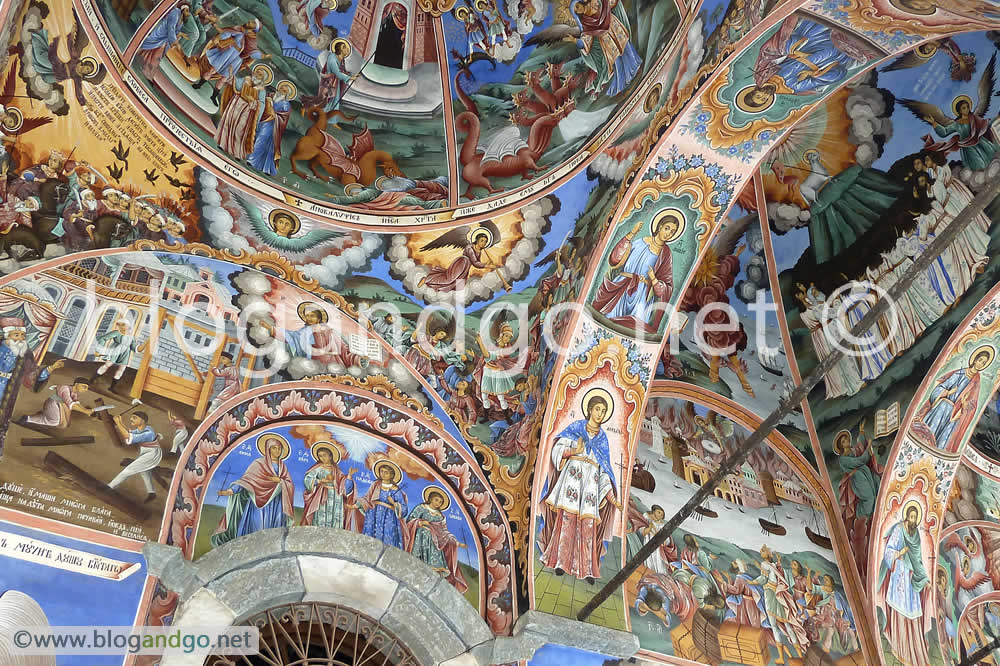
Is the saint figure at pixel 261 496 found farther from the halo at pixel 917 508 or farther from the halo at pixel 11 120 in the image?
the halo at pixel 917 508

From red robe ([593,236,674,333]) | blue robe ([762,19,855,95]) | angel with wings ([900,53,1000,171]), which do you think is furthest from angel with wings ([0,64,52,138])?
angel with wings ([900,53,1000,171])

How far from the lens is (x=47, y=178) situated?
663 cm

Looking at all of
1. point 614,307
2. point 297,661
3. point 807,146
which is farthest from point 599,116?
point 297,661

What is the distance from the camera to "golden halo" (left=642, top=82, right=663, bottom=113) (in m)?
7.14

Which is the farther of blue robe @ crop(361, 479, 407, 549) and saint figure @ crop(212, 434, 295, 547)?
blue robe @ crop(361, 479, 407, 549)

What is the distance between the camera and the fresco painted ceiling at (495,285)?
6633mm

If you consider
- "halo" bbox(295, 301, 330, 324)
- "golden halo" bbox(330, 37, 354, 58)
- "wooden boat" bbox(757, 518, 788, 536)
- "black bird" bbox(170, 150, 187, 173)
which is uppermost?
"golden halo" bbox(330, 37, 354, 58)

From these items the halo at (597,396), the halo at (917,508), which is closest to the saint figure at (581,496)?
the halo at (597,396)

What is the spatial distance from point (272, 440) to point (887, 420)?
19.9 feet

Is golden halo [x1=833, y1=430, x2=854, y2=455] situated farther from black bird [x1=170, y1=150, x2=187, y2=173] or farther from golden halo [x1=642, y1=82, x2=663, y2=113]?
black bird [x1=170, y1=150, x2=187, y2=173]

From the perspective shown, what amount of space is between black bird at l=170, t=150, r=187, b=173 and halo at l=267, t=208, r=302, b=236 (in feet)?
2.62

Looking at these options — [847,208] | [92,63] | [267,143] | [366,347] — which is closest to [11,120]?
[92,63]

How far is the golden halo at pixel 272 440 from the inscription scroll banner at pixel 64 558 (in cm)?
136

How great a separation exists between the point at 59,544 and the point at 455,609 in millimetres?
2930
